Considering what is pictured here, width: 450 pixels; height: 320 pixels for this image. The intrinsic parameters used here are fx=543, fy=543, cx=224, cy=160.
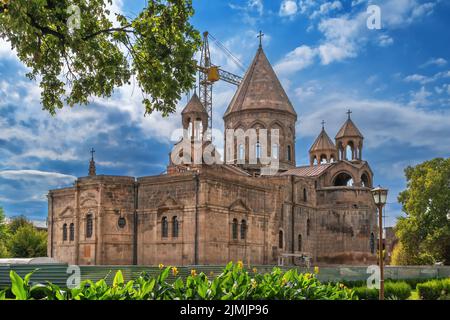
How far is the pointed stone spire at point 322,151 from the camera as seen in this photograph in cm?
4241

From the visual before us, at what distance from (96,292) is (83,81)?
8.74 meters

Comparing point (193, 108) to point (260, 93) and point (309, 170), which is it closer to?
point (260, 93)

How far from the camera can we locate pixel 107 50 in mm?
13211

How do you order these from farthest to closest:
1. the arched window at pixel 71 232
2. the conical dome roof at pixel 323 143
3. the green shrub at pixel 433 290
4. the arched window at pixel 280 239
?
1. the conical dome roof at pixel 323 143
2. the arched window at pixel 280 239
3. the arched window at pixel 71 232
4. the green shrub at pixel 433 290

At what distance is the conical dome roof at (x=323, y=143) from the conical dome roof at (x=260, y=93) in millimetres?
4185

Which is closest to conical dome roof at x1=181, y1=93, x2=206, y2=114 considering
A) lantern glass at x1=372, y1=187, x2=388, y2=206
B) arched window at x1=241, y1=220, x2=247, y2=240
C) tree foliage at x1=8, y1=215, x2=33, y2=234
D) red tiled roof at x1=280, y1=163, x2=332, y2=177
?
arched window at x1=241, y1=220, x2=247, y2=240

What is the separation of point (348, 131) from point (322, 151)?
128 inches

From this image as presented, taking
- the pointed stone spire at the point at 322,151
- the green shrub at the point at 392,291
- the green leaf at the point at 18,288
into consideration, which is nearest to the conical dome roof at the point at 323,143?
the pointed stone spire at the point at 322,151

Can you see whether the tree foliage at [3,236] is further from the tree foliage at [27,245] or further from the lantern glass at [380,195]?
the lantern glass at [380,195]

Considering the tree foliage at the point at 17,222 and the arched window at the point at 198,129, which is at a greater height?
the arched window at the point at 198,129

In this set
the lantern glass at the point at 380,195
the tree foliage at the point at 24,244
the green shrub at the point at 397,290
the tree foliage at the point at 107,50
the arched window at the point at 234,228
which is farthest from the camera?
the tree foliage at the point at 24,244

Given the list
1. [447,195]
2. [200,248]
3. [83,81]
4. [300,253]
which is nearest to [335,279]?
[200,248]

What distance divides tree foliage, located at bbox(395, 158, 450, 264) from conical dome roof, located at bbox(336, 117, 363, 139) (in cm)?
512

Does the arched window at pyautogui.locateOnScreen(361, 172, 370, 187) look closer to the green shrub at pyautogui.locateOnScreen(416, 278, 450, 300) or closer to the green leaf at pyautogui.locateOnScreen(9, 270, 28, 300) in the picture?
the green shrub at pyautogui.locateOnScreen(416, 278, 450, 300)
